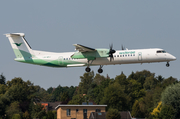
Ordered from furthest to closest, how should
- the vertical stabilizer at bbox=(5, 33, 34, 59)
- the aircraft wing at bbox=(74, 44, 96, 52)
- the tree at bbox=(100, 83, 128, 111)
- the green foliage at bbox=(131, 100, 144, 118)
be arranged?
the tree at bbox=(100, 83, 128, 111)
the green foliage at bbox=(131, 100, 144, 118)
the vertical stabilizer at bbox=(5, 33, 34, 59)
the aircraft wing at bbox=(74, 44, 96, 52)

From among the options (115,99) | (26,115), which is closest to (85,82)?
(115,99)

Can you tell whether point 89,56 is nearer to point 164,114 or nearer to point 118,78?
point 164,114

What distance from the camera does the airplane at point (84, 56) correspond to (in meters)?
34.6

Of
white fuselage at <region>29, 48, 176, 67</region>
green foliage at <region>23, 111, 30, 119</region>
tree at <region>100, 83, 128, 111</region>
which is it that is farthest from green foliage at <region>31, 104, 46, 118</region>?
white fuselage at <region>29, 48, 176, 67</region>

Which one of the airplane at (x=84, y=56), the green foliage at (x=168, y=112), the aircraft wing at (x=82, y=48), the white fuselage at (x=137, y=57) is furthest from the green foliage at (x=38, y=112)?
the aircraft wing at (x=82, y=48)

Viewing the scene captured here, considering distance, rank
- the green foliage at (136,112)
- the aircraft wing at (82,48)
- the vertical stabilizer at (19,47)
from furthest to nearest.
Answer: the green foliage at (136,112), the vertical stabilizer at (19,47), the aircraft wing at (82,48)

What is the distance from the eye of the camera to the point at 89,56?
35375 mm

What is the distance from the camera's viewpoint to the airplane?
3456cm

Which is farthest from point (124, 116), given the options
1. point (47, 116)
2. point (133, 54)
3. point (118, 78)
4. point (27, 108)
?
point (118, 78)

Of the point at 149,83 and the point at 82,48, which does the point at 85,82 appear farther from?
the point at 82,48

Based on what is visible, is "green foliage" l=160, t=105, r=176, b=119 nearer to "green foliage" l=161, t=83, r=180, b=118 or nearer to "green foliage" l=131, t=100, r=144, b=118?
"green foliage" l=161, t=83, r=180, b=118

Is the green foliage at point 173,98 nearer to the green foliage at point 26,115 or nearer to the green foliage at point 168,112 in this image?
the green foliage at point 168,112

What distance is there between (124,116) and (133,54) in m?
23.3

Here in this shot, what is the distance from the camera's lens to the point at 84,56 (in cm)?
3547
